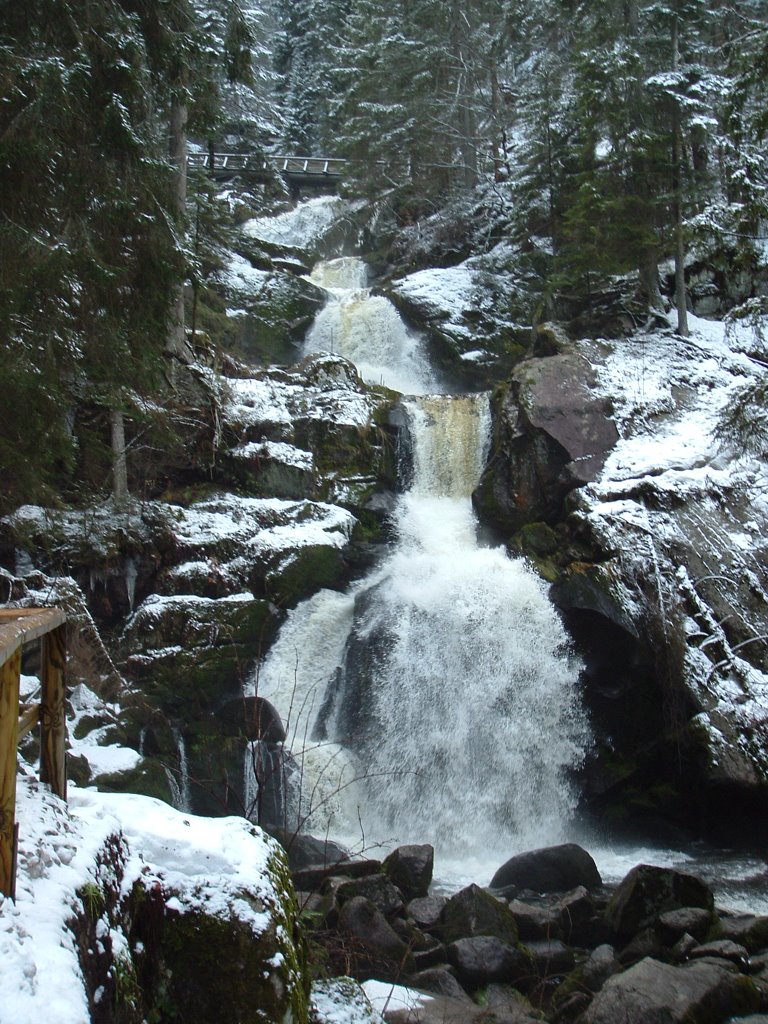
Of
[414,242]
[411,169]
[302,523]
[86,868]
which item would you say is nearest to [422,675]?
→ [302,523]

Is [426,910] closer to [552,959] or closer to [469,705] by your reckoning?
[552,959]

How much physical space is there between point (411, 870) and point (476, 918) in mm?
1293

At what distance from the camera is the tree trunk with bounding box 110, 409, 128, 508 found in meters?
13.0

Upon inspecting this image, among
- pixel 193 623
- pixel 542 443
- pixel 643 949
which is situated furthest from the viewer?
pixel 542 443

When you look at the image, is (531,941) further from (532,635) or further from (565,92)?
(565,92)

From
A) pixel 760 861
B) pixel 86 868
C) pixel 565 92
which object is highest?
pixel 565 92

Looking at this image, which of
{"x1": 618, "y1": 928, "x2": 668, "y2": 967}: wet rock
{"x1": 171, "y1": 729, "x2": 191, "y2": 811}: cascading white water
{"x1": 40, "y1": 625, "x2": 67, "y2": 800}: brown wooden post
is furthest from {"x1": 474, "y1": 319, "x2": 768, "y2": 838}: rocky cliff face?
{"x1": 40, "y1": 625, "x2": 67, "y2": 800}: brown wooden post

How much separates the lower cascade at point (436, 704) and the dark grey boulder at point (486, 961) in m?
3.16

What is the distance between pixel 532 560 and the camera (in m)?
13.7

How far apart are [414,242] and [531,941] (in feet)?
76.0

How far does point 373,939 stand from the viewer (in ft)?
22.8

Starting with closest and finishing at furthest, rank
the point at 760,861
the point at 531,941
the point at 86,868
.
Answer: the point at 86,868, the point at 531,941, the point at 760,861

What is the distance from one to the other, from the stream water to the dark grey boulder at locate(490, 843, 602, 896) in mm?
458

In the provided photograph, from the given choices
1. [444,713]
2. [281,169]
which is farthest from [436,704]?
[281,169]
